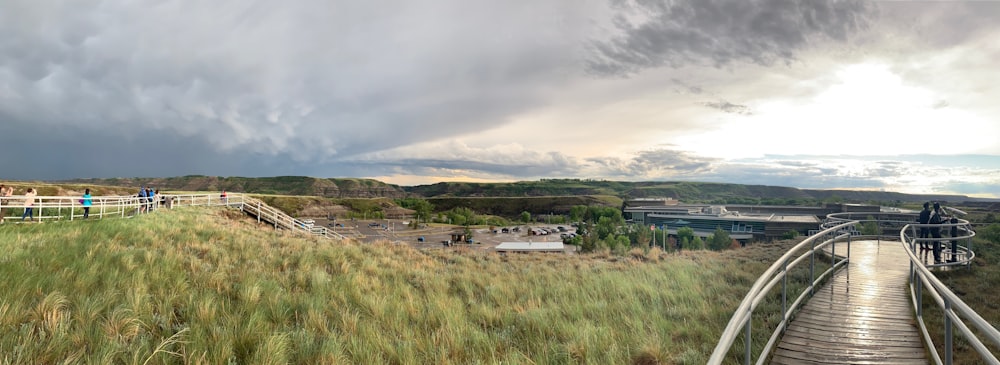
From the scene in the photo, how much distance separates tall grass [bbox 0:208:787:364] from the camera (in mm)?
5340

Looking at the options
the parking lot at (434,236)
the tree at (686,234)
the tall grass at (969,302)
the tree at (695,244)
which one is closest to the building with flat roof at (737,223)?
→ the tree at (686,234)

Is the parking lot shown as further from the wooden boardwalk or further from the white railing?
the wooden boardwalk

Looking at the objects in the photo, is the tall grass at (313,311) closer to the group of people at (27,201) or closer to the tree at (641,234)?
the group of people at (27,201)

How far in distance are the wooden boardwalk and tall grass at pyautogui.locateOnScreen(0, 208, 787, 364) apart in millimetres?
1180

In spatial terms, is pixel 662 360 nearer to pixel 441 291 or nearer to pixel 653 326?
pixel 653 326

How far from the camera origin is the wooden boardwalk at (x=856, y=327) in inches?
232

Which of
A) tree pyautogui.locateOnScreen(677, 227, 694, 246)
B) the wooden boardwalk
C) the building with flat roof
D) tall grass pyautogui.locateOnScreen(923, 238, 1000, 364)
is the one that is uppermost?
the wooden boardwalk

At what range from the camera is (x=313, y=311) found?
6918 millimetres

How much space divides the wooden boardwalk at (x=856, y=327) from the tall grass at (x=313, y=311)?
1180 mm

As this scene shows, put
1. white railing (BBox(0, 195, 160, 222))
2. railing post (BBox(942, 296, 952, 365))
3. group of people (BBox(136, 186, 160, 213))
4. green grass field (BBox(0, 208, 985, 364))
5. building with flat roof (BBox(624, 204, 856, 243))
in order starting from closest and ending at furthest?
railing post (BBox(942, 296, 952, 365)) → green grass field (BBox(0, 208, 985, 364)) → white railing (BBox(0, 195, 160, 222)) → group of people (BBox(136, 186, 160, 213)) → building with flat roof (BBox(624, 204, 856, 243))

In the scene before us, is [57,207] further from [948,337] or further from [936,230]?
[936,230]

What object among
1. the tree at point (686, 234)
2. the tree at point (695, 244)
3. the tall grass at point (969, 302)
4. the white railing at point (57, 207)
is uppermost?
the white railing at point (57, 207)

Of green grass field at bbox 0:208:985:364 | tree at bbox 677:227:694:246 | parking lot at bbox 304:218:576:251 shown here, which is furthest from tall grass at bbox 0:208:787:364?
tree at bbox 677:227:694:246

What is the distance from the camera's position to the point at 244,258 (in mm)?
11875
